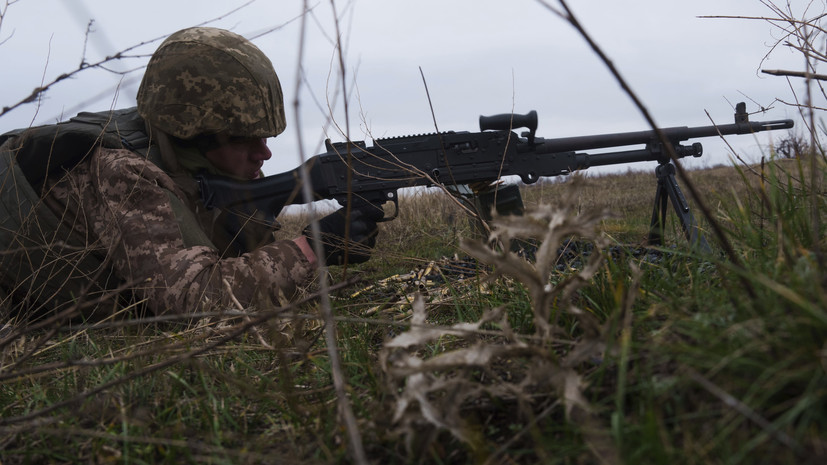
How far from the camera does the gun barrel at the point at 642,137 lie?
A: 13.9 feet

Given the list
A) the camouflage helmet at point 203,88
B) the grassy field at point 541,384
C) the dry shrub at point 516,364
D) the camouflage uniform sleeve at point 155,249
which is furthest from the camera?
the camouflage helmet at point 203,88

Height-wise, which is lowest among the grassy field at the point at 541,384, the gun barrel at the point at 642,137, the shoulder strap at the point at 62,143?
the grassy field at the point at 541,384

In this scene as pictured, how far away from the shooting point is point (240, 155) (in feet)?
12.0

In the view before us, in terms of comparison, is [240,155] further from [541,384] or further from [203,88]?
[541,384]

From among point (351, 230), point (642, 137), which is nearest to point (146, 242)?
point (351, 230)

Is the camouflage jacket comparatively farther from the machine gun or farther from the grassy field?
the grassy field

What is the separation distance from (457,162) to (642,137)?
4.40ft

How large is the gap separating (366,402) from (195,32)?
2.74 meters

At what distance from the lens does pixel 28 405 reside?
1.68 m

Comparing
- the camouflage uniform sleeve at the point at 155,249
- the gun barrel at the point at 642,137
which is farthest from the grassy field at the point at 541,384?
the gun barrel at the point at 642,137

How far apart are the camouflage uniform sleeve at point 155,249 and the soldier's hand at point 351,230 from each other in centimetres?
65

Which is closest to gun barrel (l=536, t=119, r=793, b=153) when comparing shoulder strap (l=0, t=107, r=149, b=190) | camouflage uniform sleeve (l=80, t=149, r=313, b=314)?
camouflage uniform sleeve (l=80, t=149, r=313, b=314)

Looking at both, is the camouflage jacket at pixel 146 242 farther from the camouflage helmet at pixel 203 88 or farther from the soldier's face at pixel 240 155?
the soldier's face at pixel 240 155

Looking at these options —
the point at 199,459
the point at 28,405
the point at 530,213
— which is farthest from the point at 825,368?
the point at 28,405
